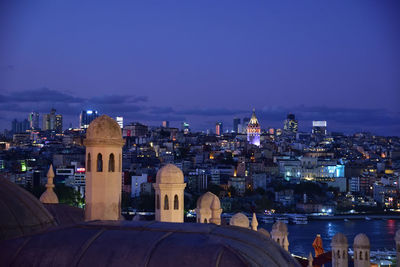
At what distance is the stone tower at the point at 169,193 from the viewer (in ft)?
28.2

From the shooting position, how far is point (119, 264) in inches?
160

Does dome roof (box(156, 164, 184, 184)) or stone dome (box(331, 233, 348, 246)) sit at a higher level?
dome roof (box(156, 164, 184, 184))

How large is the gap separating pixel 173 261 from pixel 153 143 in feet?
255

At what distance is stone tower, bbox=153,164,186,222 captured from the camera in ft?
28.2

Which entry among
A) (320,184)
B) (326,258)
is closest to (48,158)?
(320,184)

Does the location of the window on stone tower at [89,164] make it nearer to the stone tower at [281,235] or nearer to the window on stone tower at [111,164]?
the window on stone tower at [111,164]

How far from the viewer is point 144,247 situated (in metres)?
4.09

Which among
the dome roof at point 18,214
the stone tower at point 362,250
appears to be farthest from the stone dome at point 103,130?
the stone tower at point 362,250

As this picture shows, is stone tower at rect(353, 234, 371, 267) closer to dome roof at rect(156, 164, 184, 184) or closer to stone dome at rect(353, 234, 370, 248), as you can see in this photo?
stone dome at rect(353, 234, 370, 248)

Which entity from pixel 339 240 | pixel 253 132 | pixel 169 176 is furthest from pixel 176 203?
pixel 253 132

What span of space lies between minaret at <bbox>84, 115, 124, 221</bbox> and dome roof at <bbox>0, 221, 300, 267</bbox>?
8.99 feet

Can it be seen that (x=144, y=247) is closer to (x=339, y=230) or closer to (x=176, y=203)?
(x=176, y=203)

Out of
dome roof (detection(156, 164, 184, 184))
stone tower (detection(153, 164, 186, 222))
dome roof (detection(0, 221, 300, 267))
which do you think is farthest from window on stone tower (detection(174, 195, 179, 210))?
dome roof (detection(0, 221, 300, 267))

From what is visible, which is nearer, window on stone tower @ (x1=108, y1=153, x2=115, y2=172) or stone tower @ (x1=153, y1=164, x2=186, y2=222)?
window on stone tower @ (x1=108, y1=153, x2=115, y2=172)
